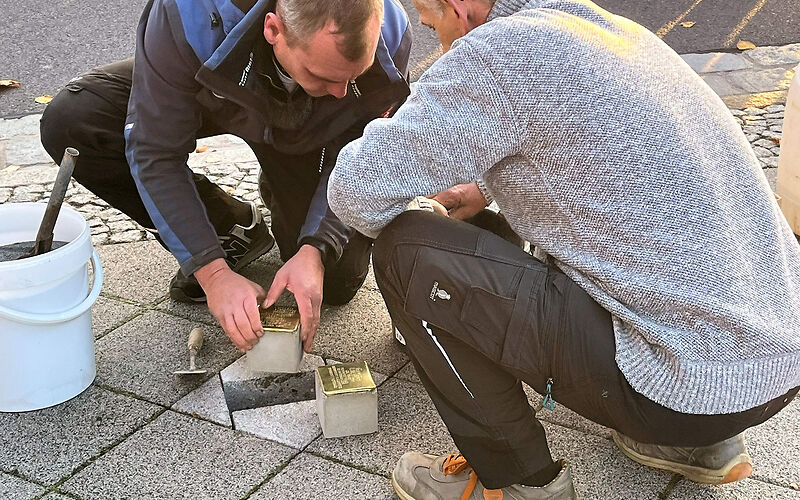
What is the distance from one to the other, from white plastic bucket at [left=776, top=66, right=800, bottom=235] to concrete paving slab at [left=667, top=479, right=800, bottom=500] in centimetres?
156

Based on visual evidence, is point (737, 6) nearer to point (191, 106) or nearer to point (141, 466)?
point (191, 106)

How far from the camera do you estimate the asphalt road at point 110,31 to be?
5.43m

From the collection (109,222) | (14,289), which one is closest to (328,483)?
(14,289)

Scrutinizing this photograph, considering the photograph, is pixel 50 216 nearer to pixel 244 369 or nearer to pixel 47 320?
pixel 47 320

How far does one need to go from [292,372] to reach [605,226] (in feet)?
3.76

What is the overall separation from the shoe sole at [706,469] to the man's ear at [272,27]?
1473 millimetres

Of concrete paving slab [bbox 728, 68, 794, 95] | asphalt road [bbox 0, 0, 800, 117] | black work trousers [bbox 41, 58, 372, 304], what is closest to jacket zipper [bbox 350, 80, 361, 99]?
black work trousers [bbox 41, 58, 372, 304]

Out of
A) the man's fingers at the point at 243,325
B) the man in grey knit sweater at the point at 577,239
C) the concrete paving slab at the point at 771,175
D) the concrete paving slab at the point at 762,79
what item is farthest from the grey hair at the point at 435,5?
the concrete paving slab at the point at 762,79

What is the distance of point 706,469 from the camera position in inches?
87.4

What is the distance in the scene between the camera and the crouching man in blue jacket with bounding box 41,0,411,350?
2.47 meters

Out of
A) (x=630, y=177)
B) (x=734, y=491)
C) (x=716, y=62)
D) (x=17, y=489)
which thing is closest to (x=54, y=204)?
(x=17, y=489)

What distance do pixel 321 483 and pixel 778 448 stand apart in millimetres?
→ 1230

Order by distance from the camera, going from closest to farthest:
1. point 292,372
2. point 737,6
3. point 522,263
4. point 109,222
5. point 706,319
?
point 706,319, point 522,263, point 292,372, point 109,222, point 737,6

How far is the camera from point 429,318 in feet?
6.68
